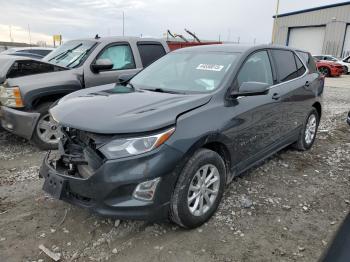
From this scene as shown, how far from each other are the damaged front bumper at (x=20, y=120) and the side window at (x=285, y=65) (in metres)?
3.47

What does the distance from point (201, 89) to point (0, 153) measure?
350 centimetres

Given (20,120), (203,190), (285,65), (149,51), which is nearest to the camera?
(203,190)

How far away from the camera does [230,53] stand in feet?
12.7

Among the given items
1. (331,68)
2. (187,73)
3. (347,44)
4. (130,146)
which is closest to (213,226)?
(130,146)

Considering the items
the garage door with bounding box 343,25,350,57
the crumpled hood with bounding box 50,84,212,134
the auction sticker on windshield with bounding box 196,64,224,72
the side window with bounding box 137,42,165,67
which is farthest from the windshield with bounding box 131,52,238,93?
the garage door with bounding box 343,25,350,57

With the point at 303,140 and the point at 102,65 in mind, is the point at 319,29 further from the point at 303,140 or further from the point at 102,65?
the point at 102,65

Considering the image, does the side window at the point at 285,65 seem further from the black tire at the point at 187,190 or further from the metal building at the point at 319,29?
the metal building at the point at 319,29

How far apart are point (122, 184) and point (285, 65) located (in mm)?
3067

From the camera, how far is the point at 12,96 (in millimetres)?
4895

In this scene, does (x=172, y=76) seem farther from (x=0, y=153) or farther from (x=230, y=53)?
(x=0, y=153)

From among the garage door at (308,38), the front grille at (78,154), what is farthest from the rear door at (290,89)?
the garage door at (308,38)

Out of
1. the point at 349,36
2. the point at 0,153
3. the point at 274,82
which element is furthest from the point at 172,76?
the point at 349,36

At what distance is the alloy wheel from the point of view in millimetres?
3053

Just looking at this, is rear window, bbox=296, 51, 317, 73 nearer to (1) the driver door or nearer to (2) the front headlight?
(1) the driver door
